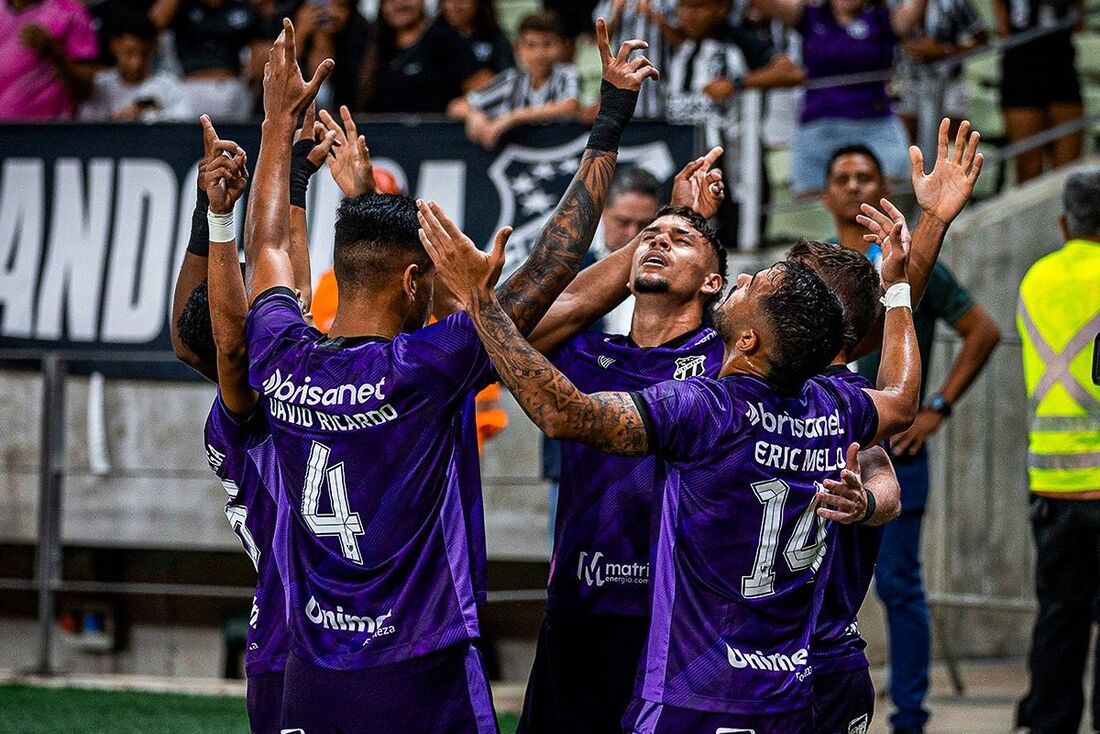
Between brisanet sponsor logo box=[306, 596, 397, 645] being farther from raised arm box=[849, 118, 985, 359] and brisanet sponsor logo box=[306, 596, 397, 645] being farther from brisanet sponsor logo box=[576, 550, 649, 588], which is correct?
raised arm box=[849, 118, 985, 359]

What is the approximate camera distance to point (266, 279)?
418cm

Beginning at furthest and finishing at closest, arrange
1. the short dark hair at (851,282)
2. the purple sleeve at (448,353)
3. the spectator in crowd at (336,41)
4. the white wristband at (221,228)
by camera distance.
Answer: the spectator in crowd at (336,41)
the short dark hair at (851,282)
the white wristband at (221,228)
the purple sleeve at (448,353)

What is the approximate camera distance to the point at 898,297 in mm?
4484

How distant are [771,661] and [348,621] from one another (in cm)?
107

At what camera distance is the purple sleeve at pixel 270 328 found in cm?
395

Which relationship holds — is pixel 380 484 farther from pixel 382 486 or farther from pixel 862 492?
pixel 862 492

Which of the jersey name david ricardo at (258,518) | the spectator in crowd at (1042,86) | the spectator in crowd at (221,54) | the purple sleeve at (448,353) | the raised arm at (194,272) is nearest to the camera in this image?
the purple sleeve at (448,353)

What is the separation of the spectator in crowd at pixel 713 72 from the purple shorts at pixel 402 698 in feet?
18.8

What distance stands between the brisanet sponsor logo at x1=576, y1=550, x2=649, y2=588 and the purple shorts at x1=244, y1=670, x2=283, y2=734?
976 mm

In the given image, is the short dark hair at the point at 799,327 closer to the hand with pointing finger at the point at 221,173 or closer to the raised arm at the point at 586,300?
the raised arm at the point at 586,300

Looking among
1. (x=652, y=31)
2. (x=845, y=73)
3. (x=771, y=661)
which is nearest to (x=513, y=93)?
(x=652, y=31)

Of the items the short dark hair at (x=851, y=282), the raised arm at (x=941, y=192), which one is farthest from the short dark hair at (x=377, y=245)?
the raised arm at (x=941, y=192)

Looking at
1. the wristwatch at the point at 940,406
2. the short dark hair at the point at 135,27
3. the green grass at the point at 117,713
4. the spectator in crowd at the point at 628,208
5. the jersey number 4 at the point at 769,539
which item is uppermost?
the short dark hair at the point at 135,27

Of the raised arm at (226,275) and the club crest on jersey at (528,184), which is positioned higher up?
the club crest on jersey at (528,184)
